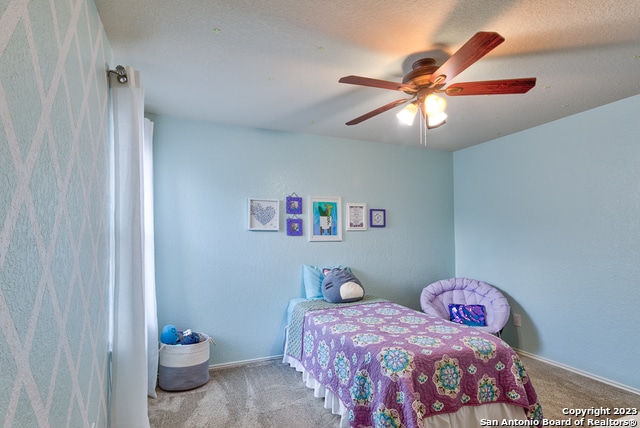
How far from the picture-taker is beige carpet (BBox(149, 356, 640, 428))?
2.25m

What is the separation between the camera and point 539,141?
3.37 m

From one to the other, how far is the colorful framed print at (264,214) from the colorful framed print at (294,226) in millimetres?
124

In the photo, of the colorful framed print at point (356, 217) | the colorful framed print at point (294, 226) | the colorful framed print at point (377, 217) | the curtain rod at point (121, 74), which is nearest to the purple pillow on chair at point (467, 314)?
the colorful framed print at point (377, 217)

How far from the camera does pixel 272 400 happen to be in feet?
8.25

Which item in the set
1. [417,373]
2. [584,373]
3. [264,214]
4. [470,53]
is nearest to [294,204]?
[264,214]

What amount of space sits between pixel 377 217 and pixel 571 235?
1.88m

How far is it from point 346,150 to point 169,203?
197 cm

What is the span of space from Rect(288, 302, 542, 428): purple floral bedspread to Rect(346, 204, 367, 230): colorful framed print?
1552 mm

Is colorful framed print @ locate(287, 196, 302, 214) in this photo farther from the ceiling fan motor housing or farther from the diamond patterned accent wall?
the diamond patterned accent wall

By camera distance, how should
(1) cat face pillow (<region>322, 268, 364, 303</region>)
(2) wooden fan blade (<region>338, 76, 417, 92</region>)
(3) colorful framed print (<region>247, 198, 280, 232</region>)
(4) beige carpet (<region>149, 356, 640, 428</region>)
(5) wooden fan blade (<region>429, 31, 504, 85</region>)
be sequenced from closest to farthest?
(5) wooden fan blade (<region>429, 31, 504, 85</region>), (2) wooden fan blade (<region>338, 76, 417, 92</region>), (4) beige carpet (<region>149, 356, 640, 428</region>), (1) cat face pillow (<region>322, 268, 364, 303</region>), (3) colorful framed print (<region>247, 198, 280, 232</region>)

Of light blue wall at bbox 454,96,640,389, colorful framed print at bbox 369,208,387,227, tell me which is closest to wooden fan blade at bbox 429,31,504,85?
light blue wall at bbox 454,96,640,389

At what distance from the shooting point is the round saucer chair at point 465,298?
338cm

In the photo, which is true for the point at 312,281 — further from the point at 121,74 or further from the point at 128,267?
the point at 121,74

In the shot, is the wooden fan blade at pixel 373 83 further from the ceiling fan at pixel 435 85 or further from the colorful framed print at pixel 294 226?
the colorful framed print at pixel 294 226
